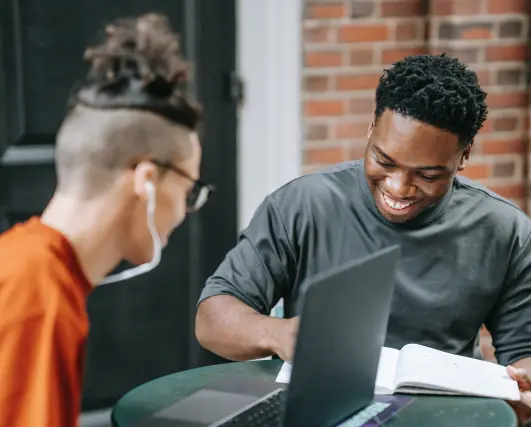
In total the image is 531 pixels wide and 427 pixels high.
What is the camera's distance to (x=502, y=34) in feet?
9.09

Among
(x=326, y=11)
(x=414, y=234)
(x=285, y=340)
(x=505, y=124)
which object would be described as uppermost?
(x=326, y=11)

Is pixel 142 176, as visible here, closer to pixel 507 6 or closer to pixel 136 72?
pixel 136 72

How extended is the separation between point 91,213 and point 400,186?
0.76 meters

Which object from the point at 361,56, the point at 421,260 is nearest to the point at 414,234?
the point at 421,260

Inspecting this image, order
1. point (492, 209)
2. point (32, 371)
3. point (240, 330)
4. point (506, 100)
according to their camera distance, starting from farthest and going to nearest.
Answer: point (506, 100), point (492, 209), point (240, 330), point (32, 371)

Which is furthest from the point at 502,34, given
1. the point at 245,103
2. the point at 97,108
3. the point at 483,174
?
the point at 97,108

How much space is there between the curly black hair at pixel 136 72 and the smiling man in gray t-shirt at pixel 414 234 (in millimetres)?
624

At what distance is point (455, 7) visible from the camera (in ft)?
8.86

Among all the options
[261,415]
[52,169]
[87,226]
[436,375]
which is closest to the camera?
[87,226]

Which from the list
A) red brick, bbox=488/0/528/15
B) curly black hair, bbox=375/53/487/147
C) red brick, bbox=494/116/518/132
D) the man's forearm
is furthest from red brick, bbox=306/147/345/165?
the man's forearm

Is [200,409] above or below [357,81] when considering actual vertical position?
below

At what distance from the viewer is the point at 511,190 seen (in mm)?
2848

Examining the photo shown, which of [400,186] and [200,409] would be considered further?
[400,186]

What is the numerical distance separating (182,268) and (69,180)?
165cm
